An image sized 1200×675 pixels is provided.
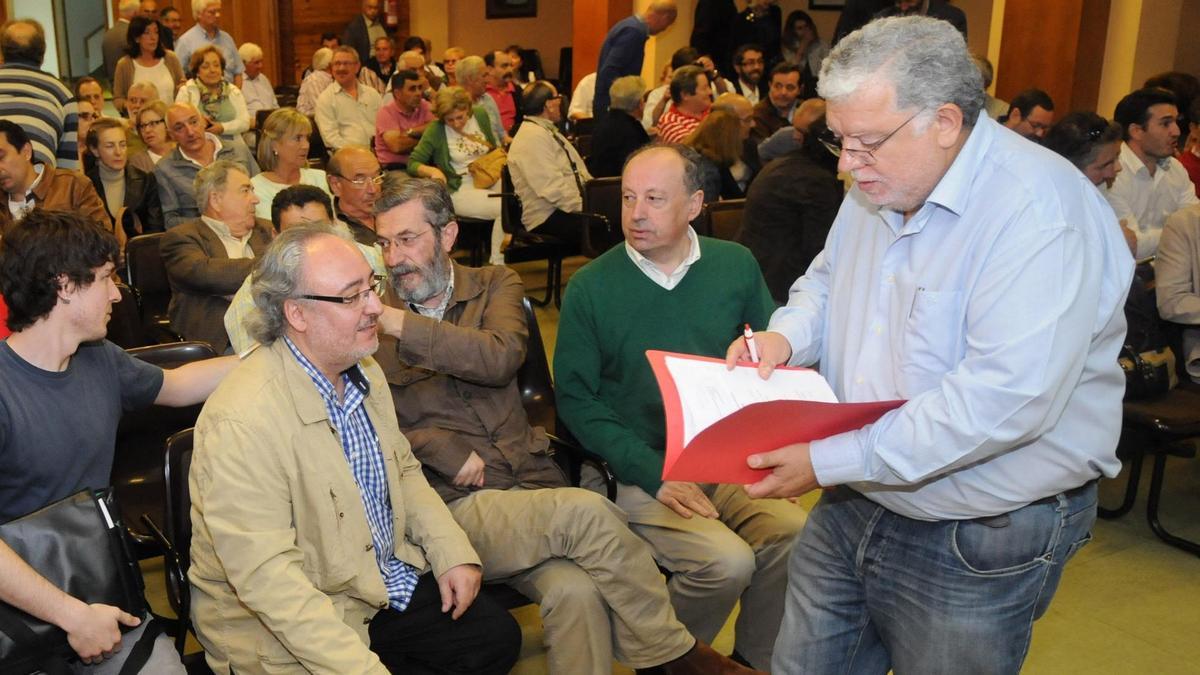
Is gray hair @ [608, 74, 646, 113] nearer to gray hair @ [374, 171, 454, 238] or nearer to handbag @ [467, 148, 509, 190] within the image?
handbag @ [467, 148, 509, 190]

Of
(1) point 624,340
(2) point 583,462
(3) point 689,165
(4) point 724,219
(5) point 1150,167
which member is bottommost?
(2) point 583,462

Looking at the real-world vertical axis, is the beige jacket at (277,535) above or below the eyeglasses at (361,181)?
below

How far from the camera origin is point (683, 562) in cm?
284

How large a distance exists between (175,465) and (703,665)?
1.32 metres

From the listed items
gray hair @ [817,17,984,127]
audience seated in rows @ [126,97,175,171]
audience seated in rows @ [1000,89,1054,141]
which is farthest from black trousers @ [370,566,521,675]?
audience seated in rows @ [1000,89,1054,141]

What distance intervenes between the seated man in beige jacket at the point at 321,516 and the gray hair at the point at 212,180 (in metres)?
2.09

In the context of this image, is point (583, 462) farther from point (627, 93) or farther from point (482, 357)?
point (627, 93)

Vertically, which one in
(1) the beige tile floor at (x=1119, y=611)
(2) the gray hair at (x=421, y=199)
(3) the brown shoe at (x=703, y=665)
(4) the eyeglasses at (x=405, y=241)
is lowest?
(1) the beige tile floor at (x=1119, y=611)

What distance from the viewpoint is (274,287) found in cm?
233

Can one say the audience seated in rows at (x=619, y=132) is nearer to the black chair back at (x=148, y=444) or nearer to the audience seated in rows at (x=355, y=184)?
the audience seated in rows at (x=355, y=184)

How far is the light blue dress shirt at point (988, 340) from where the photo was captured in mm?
1632

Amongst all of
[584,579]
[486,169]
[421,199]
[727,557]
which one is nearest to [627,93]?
[486,169]

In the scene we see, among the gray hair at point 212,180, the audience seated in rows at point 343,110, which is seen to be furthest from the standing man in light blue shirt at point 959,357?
the audience seated in rows at point 343,110

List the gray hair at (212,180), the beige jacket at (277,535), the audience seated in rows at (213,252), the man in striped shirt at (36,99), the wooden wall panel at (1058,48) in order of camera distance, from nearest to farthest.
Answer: the beige jacket at (277,535) < the audience seated in rows at (213,252) < the gray hair at (212,180) < the man in striped shirt at (36,99) < the wooden wall panel at (1058,48)
